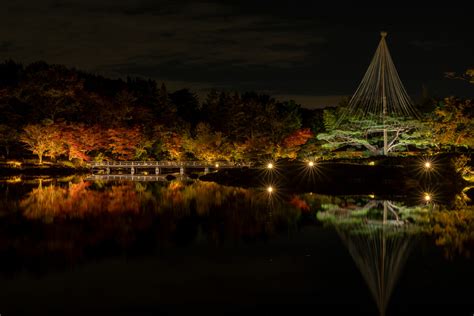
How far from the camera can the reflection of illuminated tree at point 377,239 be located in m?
12.2

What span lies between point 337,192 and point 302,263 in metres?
19.0

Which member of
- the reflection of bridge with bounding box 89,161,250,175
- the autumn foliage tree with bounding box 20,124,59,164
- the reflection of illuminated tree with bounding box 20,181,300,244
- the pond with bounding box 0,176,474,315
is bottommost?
the pond with bounding box 0,176,474,315

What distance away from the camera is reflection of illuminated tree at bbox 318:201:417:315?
40.1ft

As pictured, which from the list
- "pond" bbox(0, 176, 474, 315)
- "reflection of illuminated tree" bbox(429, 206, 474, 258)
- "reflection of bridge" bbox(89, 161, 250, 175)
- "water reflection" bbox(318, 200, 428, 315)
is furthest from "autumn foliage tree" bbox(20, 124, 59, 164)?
"reflection of illuminated tree" bbox(429, 206, 474, 258)

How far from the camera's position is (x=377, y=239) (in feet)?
54.3

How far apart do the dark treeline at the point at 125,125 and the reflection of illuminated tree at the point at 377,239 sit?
37153 millimetres

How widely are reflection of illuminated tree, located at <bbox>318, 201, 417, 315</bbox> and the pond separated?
42 mm

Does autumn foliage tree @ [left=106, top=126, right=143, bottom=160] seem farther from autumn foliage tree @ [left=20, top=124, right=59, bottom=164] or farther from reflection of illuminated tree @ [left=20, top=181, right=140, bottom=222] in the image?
reflection of illuminated tree @ [left=20, top=181, right=140, bottom=222]

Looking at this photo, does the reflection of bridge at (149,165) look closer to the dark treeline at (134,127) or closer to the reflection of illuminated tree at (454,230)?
the dark treeline at (134,127)

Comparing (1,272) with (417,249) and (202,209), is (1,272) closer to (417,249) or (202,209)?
(417,249)

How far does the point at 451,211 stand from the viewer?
73.8 ft

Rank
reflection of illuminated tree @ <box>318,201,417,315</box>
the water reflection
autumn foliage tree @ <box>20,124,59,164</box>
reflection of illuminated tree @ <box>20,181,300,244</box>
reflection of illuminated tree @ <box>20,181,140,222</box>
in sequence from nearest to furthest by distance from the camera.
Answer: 1. reflection of illuminated tree @ <box>318,201,417,315</box>
2. the water reflection
3. reflection of illuminated tree @ <box>20,181,300,244</box>
4. reflection of illuminated tree @ <box>20,181,140,222</box>
5. autumn foliage tree @ <box>20,124,59,164</box>

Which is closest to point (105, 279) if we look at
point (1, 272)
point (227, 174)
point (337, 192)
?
point (1, 272)

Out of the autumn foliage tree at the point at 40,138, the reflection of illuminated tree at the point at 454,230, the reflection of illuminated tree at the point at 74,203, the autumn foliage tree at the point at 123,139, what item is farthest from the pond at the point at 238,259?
the autumn foliage tree at the point at 123,139
